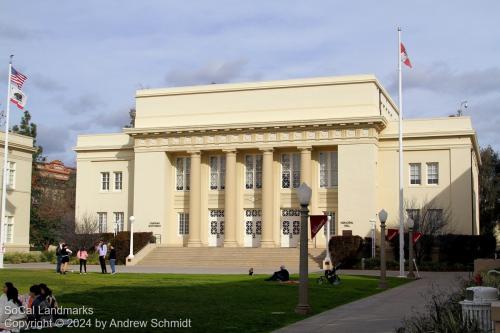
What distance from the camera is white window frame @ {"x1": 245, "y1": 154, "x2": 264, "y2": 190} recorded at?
55.6 metres

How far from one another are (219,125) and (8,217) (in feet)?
61.0

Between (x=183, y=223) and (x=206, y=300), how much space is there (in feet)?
119

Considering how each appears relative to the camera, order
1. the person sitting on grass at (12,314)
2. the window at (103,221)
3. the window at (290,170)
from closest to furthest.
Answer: the person sitting on grass at (12,314)
the window at (290,170)
the window at (103,221)

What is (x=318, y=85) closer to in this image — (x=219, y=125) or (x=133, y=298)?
(x=219, y=125)

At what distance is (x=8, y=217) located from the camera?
57.5 meters

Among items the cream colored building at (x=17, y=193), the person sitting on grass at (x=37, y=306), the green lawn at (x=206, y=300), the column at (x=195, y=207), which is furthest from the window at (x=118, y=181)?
the person sitting on grass at (x=37, y=306)

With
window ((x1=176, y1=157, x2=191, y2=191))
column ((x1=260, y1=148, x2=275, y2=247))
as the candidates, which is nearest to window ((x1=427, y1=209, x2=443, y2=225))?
column ((x1=260, y1=148, x2=275, y2=247))

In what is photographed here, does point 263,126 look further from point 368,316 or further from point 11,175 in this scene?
point 368,316

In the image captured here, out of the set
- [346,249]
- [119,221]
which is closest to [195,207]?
[119,221]

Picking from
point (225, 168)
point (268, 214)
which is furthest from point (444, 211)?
point (225, 168)

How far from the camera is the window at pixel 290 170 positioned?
54625 mm

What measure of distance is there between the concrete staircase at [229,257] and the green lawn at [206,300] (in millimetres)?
17054

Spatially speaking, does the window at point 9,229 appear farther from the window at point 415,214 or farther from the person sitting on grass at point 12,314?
the person sitting on grass at point 12,314

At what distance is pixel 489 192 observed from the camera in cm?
7350
